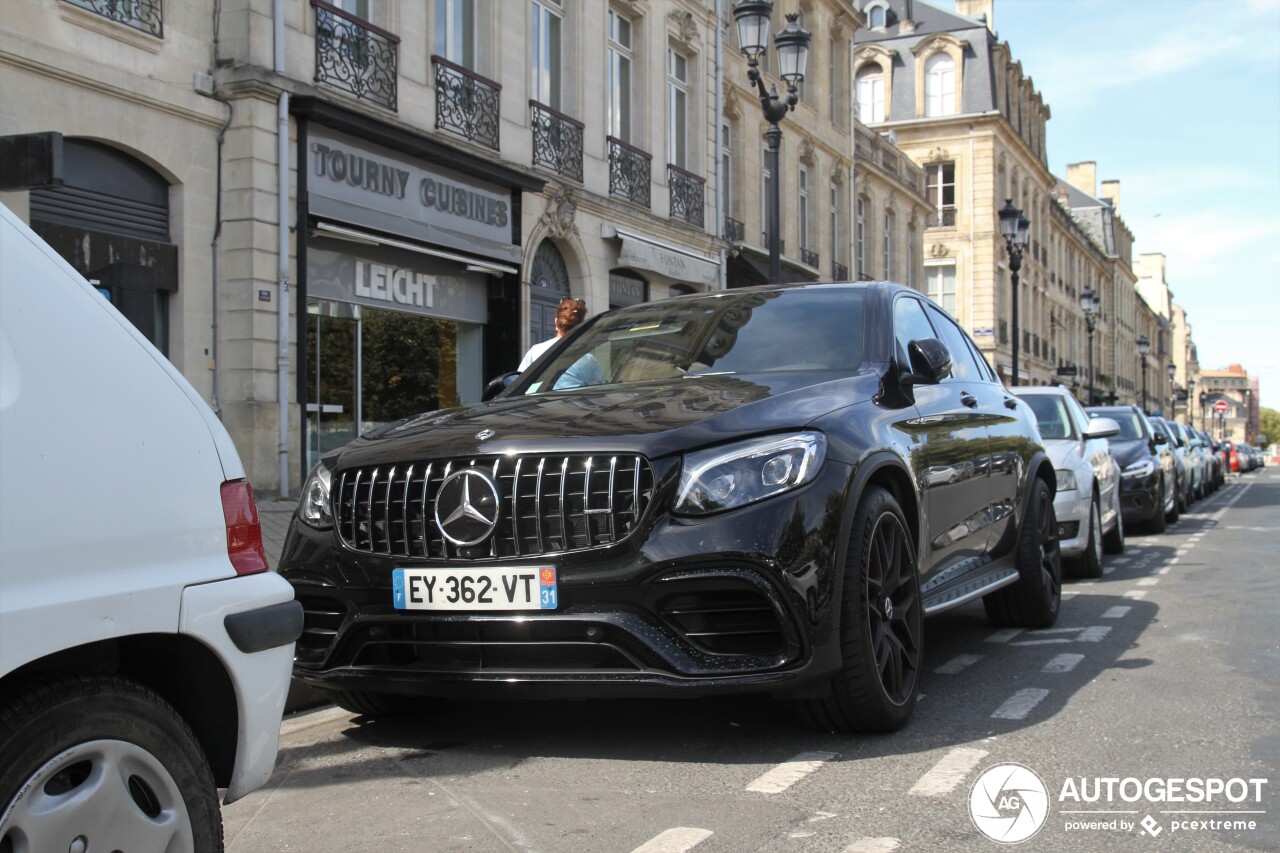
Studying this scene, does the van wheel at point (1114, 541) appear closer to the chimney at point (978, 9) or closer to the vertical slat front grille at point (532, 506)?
the vertical slat front grille at point (532, 506)

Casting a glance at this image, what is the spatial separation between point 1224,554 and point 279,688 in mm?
11619

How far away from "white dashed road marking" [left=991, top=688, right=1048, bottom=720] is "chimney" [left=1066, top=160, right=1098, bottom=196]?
95.8 meters

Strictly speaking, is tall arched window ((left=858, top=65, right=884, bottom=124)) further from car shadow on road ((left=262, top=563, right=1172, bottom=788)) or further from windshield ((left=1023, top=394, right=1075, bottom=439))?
car shadow on road ((left=262, top=563, right=1172, bottom=788))

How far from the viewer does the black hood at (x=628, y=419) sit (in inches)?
163

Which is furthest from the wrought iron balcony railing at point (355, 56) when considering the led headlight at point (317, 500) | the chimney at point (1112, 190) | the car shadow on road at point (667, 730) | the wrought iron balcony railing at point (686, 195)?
the chimney at point (1112, 190)

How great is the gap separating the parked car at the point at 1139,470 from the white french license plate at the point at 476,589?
12140 mm

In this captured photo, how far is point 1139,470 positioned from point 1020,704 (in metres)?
11.1

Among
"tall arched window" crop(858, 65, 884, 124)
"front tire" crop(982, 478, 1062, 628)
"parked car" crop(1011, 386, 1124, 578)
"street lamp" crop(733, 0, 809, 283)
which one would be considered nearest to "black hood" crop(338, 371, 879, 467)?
"front tire" crop(982, 478, 1062, 628)

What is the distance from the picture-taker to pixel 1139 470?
606 inches

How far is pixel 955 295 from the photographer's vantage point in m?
52.4

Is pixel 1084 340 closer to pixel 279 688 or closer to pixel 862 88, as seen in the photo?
pixel 862 88

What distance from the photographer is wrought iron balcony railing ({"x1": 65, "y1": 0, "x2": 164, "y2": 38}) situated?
38.2ft

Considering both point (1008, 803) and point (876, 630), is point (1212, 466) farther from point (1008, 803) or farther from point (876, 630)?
point (1008, 803)

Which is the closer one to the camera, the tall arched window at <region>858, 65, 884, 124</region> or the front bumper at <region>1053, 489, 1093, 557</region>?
the front bumper at <region>1053, 489, 1093, 557</region>
